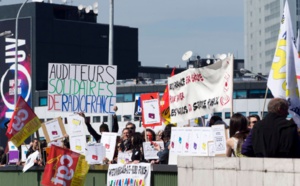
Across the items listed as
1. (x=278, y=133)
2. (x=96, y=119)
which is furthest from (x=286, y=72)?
(x=96, y=119)

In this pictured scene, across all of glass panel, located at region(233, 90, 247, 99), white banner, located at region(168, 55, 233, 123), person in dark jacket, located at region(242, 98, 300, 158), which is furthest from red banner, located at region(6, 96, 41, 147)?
glass panel, located at region(233, 90, 247, 99)

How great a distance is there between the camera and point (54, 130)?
22.9 metres

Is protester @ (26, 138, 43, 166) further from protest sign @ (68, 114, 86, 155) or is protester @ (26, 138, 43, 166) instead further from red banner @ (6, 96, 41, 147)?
protest sign @ (68, 114, 86, 155)

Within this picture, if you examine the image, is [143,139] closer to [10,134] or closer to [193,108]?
[193,108]

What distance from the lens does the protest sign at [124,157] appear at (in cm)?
1888

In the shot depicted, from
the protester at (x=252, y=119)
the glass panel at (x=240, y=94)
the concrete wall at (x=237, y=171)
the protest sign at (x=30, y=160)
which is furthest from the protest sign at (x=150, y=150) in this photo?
the glass panel at (x=240, y=94)

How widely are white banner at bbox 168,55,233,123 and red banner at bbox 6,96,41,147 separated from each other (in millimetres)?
4072

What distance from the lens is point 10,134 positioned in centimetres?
2377

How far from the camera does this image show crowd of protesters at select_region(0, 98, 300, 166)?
1332 centimetres

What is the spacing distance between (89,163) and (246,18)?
177 m

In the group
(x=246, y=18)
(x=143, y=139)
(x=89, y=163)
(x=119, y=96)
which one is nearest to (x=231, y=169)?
(x=143, y=139)

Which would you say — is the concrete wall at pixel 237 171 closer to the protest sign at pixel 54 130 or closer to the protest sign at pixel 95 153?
the protest sign at pixel 95 153

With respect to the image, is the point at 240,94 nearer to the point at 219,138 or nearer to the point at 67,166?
the point at 67,166

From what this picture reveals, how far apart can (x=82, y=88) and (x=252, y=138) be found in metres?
9.81
